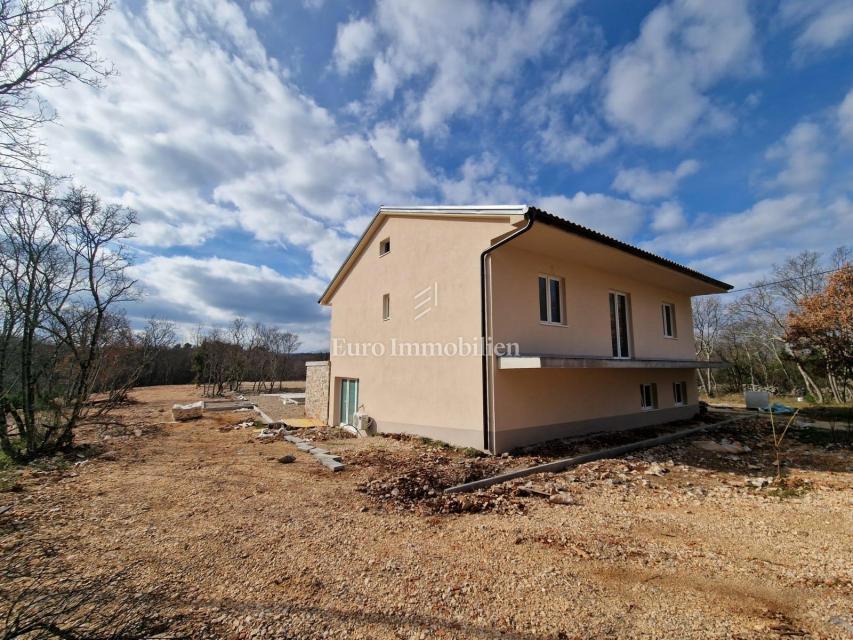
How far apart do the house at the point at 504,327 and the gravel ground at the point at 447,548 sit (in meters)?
1.80

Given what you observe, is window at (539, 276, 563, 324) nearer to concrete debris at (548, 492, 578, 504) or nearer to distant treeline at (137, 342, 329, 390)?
concrete debris at (548, 492, 578, 504)

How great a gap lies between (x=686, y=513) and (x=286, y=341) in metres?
34.9

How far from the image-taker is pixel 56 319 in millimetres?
8242

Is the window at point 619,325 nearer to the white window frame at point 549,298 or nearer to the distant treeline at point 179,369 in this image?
the white window frame at point 549,298

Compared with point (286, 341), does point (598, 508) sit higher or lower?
lower

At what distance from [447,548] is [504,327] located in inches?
205

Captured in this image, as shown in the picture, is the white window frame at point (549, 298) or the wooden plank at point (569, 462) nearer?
the wooden plank at point (569, 462)

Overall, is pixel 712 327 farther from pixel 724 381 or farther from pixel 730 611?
pixel 730 611

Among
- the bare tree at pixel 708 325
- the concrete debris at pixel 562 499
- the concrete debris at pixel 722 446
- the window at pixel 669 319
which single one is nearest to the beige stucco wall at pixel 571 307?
the window at pixel 669 319

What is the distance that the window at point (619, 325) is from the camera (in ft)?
37.6

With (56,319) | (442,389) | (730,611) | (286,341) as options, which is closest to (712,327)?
(442,389)

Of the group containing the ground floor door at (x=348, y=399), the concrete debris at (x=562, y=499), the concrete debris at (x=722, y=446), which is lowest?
the concrete debris at (x=722, y=446)

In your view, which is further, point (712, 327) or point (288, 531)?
point (712, 327)

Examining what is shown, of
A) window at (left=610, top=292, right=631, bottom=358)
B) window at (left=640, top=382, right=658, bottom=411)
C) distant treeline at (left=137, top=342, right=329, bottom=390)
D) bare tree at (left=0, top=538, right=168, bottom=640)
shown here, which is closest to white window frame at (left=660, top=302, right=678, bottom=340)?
window at (left=640, top=382, right=658, bottom=411)
